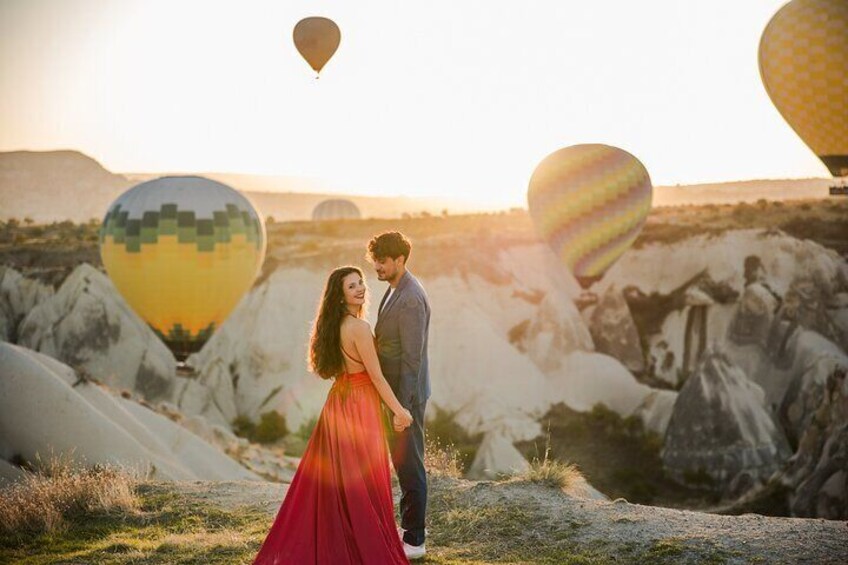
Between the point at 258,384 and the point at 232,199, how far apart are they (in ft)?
33.2

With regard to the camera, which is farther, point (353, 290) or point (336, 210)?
point (336, 210)

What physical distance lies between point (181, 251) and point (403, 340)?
14919 millimetres

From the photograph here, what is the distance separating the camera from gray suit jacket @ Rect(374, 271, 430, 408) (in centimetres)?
644

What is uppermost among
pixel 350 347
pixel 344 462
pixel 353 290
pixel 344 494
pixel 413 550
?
pixel 353 290

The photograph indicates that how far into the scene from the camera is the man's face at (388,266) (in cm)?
650

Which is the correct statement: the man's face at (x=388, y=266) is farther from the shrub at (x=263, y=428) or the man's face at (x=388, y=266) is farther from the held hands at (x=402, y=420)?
the shrub at (x=263, y=428)

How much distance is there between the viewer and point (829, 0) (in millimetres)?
26562

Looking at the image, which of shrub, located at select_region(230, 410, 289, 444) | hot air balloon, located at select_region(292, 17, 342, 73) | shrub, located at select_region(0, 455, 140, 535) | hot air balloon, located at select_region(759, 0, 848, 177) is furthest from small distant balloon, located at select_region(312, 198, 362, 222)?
shrub, located at select_region(0, 455, 140, 535)

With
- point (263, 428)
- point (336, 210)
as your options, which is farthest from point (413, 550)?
point (336, 210)

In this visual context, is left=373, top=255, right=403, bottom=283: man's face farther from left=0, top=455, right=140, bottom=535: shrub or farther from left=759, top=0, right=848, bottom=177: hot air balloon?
left=759, top=0, right=848, bottom=177: hot air balloon

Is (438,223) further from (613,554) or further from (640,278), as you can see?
(613,554)

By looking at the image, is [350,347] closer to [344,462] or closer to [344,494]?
[344,462]

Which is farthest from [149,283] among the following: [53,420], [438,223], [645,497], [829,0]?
[438,223]

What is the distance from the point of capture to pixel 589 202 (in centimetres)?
3067
